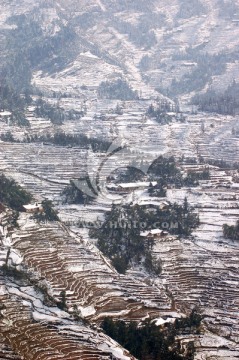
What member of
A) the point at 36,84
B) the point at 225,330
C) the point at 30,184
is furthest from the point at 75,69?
the point at 225,330

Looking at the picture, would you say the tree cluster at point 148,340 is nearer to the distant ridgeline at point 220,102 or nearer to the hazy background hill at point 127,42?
the distant ridgeline at point 220,102

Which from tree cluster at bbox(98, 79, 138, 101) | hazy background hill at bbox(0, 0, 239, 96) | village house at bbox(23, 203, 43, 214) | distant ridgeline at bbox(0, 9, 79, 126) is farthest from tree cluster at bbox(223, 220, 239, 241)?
hazy background hill at bbox(0, 0, 239, 96)

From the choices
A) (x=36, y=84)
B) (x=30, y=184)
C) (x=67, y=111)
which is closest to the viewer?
(x=30, y=184)

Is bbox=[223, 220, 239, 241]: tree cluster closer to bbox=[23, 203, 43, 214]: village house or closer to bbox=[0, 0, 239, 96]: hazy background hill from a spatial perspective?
bbox=[23, 203, 43, 214]: village house

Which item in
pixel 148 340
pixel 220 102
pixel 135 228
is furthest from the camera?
pixel 220 102

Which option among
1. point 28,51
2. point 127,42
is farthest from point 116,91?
point 127,42

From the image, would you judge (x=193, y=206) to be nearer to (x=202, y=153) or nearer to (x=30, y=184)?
(x=30, y=184)

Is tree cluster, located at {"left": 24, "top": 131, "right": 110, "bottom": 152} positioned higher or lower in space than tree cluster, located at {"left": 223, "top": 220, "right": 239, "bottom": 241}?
higher

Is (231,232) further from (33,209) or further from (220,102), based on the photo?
(220,102)
